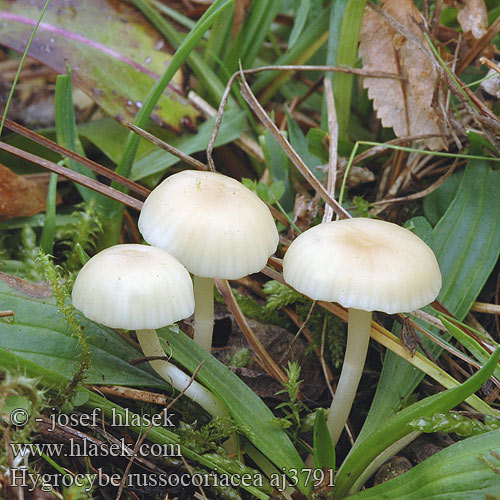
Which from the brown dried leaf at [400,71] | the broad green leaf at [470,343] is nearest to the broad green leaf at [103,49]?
the brown dried leaf at [400,71]

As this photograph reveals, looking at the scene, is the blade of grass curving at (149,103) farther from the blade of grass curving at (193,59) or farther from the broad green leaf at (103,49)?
the blade of grass curving at (193,59)

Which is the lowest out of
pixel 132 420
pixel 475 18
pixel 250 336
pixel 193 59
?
pixel 132 420

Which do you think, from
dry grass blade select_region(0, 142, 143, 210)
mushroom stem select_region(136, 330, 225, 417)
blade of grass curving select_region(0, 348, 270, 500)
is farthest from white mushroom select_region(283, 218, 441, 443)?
dry grass blade select_region(0, 142, 143, 210)

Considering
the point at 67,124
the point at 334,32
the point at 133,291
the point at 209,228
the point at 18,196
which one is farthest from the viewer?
the point at 334,32

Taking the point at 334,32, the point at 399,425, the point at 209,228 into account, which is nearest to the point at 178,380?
the point at 209,228

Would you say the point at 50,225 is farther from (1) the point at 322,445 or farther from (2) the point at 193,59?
(1) the point at 322,445

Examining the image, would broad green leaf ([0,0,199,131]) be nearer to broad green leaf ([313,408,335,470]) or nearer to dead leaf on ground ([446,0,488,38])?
dead leaf on ground ([446,0,488,38])

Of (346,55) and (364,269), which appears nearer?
(364,269)
